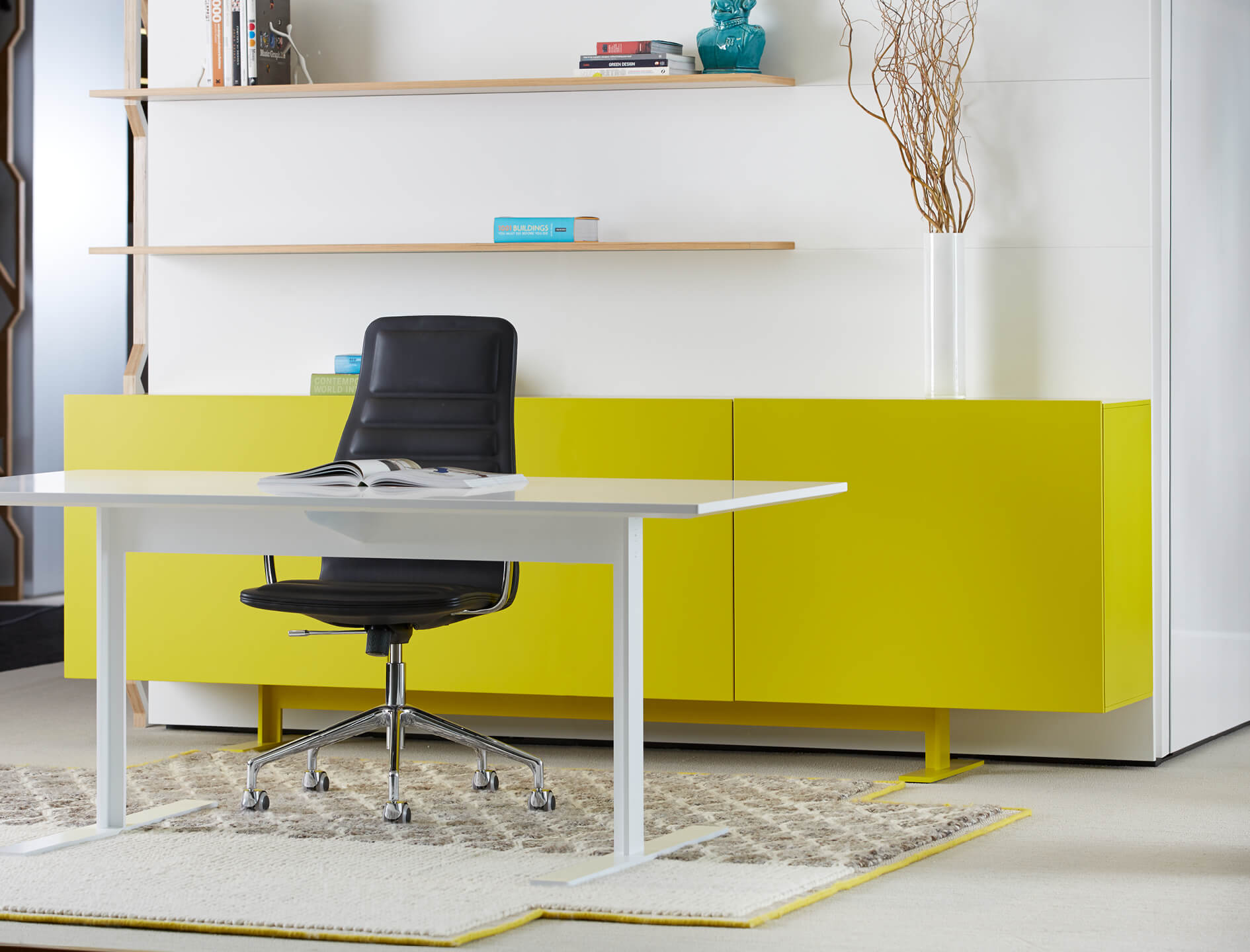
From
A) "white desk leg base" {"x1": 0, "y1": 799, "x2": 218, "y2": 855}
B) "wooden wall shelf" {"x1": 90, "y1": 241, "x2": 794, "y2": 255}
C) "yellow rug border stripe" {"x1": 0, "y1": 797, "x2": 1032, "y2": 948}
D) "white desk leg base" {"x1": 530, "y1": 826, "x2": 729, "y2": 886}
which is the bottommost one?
"yellow rug border stripe" {"x1": 0, "y1": 797, "x2": 1032, "y2": 948}

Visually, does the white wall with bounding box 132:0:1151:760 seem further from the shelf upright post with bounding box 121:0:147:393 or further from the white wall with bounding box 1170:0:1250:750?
the white wall with bounding box 1170:0:1250:750

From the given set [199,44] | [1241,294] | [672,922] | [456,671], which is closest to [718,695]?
[456,671]

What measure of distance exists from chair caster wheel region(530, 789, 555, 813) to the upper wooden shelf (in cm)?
187

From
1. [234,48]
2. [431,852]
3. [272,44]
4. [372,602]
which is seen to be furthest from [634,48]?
[431,852]

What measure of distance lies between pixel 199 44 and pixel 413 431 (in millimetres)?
1578

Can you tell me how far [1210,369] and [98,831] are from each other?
303 cm

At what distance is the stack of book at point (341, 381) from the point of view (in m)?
4.56

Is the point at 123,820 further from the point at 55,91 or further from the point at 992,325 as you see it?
the point at 55,91

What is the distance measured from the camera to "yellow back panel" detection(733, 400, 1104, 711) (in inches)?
163

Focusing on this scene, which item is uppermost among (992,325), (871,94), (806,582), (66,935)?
(871,94)

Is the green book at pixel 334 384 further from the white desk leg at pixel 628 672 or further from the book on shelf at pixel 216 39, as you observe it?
the white desk leg at pixel 628 672

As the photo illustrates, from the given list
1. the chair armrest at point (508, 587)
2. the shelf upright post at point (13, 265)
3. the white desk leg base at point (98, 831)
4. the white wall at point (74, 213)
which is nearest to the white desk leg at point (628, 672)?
the chair armrest at point (508, 587)

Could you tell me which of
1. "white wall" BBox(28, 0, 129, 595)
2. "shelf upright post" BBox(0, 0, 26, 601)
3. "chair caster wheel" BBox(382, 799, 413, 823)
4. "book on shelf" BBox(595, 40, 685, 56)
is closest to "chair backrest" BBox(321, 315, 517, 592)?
"chair caster wheel" BBox(382, 799, 413, 823)

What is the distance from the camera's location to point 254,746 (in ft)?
15.1
